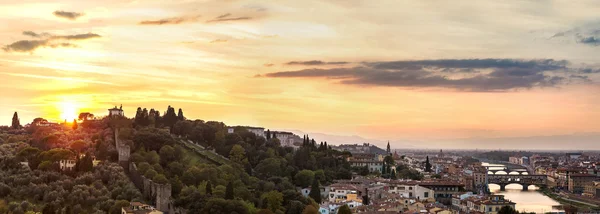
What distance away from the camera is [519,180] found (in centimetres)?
6384

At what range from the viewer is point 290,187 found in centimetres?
3197

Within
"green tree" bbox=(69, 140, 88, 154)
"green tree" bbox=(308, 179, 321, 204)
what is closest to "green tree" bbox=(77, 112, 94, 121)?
"green tree" bbox=(69, 140, 88, 154)

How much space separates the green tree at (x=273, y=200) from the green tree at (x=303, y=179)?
243 inches

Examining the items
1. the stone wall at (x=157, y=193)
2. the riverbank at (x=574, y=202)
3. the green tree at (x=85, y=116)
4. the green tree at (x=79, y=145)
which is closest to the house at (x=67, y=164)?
the green tree at (x=79, y=145)

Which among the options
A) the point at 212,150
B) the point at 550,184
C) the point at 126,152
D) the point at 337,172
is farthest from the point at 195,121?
the point at 550,184

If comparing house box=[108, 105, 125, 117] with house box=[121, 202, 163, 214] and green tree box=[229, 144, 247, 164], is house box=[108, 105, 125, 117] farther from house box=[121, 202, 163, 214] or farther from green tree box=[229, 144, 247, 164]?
house box=[121, 202, 163, 214]

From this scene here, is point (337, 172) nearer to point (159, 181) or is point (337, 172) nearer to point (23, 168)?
point (159, 181)

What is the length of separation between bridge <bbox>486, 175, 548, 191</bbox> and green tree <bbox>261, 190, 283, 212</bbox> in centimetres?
3698

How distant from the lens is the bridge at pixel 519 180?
198 ft

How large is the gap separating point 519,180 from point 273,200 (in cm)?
4273

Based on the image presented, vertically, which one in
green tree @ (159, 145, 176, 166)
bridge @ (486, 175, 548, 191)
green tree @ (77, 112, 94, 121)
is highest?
green tree @ (77, 112, 94, 121)

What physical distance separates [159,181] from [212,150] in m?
11.7

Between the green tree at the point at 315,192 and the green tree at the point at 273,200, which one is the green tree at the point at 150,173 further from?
the green tree at the point at 315,192

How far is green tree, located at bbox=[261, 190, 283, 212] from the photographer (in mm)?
26984
